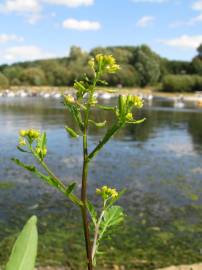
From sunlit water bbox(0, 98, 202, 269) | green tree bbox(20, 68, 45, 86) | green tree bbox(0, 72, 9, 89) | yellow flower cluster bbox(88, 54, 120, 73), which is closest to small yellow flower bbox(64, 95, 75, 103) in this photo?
yellow flower cluster bbox(88, 54, 120, 73)

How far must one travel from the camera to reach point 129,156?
2273cm

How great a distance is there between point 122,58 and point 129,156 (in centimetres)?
13424

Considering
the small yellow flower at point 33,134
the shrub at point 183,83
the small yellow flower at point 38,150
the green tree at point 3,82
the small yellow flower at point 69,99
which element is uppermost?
the small yellow flower at point 69,99

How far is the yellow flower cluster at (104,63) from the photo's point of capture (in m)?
1.56

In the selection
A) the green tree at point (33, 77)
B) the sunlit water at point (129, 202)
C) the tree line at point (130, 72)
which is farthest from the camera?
the green tree at point (33, 77)

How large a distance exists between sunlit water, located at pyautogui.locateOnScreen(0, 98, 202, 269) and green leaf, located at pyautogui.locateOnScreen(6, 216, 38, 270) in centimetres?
802

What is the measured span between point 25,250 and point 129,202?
12.7 m

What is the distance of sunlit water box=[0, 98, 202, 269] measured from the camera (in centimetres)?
964

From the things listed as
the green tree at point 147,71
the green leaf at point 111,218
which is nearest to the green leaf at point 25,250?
the green leaf at point 111,218

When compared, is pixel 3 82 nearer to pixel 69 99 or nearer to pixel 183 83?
pixel 183 83

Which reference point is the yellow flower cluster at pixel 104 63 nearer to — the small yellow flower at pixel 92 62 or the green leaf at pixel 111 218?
the small yellow flower at pixel 92 62

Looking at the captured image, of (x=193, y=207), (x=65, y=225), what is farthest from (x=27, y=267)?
(x=193, y=207)

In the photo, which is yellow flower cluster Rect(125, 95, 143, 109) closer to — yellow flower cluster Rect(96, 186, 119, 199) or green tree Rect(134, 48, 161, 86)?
yellow flower cluster Rect(96, 186, 119, 199)

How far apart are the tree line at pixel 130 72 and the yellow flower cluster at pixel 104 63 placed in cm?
12965
